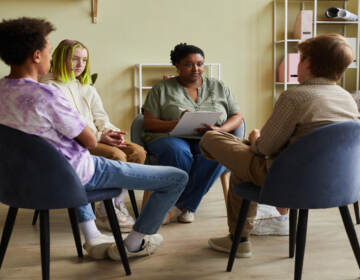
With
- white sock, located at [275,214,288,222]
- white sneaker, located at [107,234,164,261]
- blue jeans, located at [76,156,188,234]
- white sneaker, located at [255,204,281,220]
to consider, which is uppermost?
blue jeans, located at [76,156,188,234]

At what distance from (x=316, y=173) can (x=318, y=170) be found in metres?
0.01

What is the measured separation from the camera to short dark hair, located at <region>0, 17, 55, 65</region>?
5.11ft

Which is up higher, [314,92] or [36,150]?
[314,92]

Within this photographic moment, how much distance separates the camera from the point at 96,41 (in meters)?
A: 4.09

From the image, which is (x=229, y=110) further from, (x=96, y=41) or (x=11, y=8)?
(x=11, y=8)

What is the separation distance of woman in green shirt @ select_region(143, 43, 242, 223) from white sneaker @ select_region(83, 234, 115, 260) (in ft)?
2.00

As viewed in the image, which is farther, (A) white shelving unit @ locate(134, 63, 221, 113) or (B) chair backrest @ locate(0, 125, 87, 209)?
(A) white shelving unit @ locate(134, 63, 221, 113)

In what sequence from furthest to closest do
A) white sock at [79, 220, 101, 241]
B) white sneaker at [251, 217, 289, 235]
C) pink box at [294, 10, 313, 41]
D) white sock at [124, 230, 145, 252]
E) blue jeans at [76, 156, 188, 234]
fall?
1. pink box at [294, 10, 313, 41]
2. white sneaker at [251, 217, 289, 235]
3. white sock at [79, 220, 101, 241]
4. white sock at [124, 230, 145, 252]
5. blue jeans at [76, 156, 188, 234]

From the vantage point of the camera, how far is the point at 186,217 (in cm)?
269

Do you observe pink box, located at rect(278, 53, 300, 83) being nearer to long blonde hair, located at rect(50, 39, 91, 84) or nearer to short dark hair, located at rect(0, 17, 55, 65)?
long blonde hair, located at rect(50, 39, 91, 84)

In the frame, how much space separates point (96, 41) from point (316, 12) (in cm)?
219

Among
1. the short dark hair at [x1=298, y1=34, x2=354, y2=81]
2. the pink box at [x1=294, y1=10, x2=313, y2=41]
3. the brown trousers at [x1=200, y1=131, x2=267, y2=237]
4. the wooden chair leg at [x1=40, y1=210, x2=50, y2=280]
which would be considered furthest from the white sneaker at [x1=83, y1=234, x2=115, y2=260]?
the pink box at [x1=294, y1=10, x2=313, y2=41]

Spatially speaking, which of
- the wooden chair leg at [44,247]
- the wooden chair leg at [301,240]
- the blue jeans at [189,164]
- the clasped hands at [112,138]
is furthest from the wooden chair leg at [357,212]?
the wooden chair leg at [44,247]

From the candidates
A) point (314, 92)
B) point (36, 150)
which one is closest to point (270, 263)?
point (314, 92)
